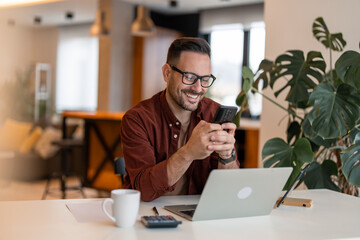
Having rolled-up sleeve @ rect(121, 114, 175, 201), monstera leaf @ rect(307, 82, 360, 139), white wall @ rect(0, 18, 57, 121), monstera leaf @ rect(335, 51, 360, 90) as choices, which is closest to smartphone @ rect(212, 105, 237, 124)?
rolled-up sleeve @ rect(121, 114, 175, 201)

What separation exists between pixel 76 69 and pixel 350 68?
29.4 feet

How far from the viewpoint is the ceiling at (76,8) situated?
798 cm

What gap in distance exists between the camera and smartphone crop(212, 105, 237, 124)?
1.67m

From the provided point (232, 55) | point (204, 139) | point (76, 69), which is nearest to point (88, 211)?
point (204, 139)

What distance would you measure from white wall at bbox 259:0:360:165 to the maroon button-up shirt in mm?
1096

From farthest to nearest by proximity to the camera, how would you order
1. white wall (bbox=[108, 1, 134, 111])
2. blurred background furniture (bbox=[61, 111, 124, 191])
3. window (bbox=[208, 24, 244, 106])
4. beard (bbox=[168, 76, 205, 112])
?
window (bbox=[208, 24, 244, 106]) < white wall (bbox=[108, 1, 134, 111]) < blurred background furniture (bbox=[61, 111, 124, 191]) < beard (bbox=[168, 76, 205, 112])

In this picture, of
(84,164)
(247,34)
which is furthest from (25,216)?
(247,34)

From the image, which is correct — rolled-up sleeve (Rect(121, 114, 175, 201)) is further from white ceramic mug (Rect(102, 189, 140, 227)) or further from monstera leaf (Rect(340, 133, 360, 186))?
monstera leaf (Rect(340, 133, 360, 186))

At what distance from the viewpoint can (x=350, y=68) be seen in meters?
2.32

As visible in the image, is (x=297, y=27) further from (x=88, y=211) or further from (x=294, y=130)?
(x=88, y=211)

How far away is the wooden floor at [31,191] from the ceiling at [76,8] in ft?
8.19

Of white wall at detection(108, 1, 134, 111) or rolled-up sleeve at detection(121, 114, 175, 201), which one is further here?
white wall at detection(108, 1, 134, 111)

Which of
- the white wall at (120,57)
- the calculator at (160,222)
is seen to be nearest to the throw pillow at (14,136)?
the white wall at (120,57)

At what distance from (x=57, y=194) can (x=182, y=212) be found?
416 centimetres
